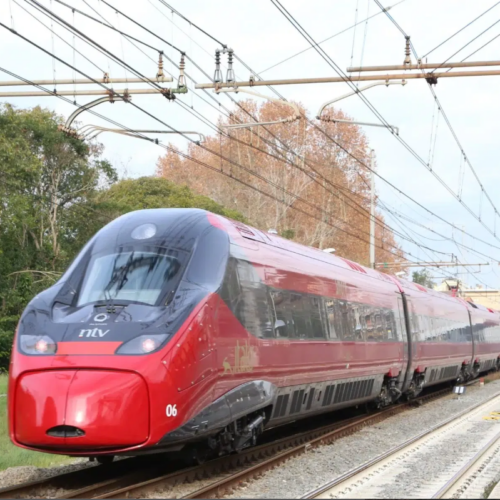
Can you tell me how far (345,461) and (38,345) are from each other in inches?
200

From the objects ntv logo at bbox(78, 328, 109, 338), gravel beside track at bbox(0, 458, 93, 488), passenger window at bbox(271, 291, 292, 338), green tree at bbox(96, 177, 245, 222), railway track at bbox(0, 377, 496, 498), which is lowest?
gravel beside track at bbox(0, 458, 93, 488)

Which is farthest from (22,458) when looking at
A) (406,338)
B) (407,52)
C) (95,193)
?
(95,193)

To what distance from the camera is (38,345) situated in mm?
8398

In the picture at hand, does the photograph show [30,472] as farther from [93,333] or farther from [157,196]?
[157,196]

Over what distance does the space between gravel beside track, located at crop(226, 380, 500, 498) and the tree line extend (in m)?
7.25

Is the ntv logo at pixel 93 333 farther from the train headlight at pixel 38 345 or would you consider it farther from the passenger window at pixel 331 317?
the passenger window at pixel 331 317

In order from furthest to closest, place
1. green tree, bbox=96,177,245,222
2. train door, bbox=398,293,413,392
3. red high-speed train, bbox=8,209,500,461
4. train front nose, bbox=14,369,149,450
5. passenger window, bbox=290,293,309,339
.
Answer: green tree, bbox=96,177,245,222, train door, bbox=398,293,413,392, passenger window, bbox=290,293,309,339, red high-speed train, bbox=8,209,500,461, train front nose, bbox=14,369,149,450

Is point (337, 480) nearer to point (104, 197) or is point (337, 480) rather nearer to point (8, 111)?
point (8, 111)

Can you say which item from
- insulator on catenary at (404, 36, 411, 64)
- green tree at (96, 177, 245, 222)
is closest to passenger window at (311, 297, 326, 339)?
insulator on catenary at (404, 36, 411, 64)

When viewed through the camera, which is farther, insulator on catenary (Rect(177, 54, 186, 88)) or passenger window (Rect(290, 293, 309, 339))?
insulator on catenary (Rect(177, 54, 186, 88))

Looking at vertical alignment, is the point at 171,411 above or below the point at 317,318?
below

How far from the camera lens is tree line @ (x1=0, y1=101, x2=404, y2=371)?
26125 millimetres

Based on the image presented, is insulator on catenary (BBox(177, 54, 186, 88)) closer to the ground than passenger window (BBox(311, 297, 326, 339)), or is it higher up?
higher up

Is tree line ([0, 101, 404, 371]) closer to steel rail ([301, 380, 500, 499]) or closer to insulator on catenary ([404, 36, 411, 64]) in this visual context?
insulator on catenary ([404, 36, 411, 64])
